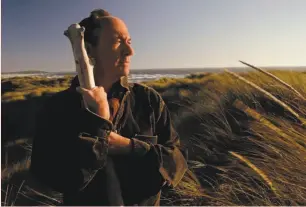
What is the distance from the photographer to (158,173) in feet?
3.17

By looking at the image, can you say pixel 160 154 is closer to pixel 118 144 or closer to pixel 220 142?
pixel 118 144

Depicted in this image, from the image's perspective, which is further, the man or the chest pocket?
the chest pocket

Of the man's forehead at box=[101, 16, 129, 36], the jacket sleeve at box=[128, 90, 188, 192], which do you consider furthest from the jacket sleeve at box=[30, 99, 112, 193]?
the man's forehead at box=[101, 16, 129, 36]

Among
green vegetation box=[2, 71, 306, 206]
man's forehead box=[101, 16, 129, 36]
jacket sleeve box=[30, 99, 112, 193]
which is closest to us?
jacket sleeve box=[30, 99, 112, 193]

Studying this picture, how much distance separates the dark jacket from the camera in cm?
89

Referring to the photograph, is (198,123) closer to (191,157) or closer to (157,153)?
(191,157)

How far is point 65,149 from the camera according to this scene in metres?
0.90

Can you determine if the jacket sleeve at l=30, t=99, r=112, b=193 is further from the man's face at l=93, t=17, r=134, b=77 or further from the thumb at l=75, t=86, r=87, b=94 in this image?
the man's face at l=93, t=17, r=134, b=77

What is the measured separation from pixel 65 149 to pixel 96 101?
14 cm

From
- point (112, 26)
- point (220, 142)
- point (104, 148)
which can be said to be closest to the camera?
point (104, 148)

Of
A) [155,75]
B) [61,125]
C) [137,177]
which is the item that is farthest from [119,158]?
[155,75]

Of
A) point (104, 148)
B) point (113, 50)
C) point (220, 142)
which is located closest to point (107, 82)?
point (113, 50)

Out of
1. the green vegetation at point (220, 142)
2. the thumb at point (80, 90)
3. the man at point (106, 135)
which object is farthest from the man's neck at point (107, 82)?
the green vegetation at point (220, 142)

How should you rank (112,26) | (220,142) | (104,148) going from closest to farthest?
(104,148)
(112,26)
(220,142)
